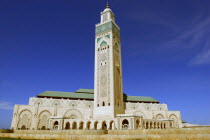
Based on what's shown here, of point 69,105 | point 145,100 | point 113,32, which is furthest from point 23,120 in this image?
point 145,100

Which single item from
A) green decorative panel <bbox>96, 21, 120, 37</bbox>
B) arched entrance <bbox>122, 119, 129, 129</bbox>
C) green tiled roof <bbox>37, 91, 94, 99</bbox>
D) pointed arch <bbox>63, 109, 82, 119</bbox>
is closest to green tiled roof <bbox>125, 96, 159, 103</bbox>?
green tiled roof <bbox>37, 91, 94, 99</bbox>

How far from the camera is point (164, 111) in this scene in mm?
35625

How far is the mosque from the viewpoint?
26.3 m

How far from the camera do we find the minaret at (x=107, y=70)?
89.9 feet

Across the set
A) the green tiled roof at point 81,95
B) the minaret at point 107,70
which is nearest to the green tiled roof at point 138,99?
the green tiled roof at point 81,95

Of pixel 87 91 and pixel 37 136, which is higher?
pixel 87 91

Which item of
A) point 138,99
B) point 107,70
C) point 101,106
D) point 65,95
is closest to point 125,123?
point 101,106

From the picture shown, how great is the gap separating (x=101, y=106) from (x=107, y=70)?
20.6 feet

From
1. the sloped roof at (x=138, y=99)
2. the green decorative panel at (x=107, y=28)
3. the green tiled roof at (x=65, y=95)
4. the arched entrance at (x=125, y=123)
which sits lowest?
the arched entrance at (x=125, y=123)

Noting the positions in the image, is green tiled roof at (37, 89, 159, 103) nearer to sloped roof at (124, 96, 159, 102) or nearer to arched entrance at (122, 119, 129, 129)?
sloped roof at (124, 96, 159, 102)

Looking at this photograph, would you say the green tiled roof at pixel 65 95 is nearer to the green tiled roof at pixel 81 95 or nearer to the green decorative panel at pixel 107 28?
the green tiled roof at pixel 81 95

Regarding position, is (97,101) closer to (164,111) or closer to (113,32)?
(113,32)

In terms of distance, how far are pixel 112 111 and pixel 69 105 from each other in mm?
11007

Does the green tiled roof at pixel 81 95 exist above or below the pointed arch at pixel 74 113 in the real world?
above
